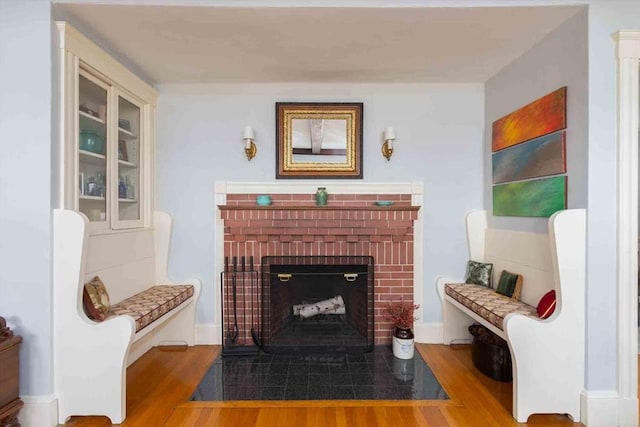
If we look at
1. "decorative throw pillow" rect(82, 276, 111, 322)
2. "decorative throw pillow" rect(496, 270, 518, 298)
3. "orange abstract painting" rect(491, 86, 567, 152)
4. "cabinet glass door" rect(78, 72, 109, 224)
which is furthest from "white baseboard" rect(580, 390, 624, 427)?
"cabinet glass door" rect(78, 72, 109, 224)

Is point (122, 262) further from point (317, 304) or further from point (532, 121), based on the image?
point (532, 121)

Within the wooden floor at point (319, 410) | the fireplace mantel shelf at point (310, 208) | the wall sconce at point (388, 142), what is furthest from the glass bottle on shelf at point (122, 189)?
the wall sconce at point (388, 142)

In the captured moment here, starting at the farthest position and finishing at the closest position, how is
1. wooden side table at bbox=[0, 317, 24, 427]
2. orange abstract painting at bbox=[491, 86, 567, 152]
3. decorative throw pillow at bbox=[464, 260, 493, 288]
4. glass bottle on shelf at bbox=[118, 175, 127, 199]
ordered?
decorative throw pillow at bbox=[464, 260, 493, 288], glass bottle on shelf at bbox=[118, 175, 127, 199], orange abstract painting at bbox=[491, 86, 567, 152], wooden side table at bbox=[0, 317, 24, 427]

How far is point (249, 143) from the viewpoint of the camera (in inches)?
119

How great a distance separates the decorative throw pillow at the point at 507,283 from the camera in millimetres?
2523

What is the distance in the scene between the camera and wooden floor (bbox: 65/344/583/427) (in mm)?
1987

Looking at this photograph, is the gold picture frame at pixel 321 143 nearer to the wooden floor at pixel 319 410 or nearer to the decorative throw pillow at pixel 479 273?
the decorative throw pillow at pixel 479 273

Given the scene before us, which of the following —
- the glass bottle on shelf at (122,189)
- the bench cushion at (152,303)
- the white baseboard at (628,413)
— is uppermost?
the glass bottle on shelf at (122,189)

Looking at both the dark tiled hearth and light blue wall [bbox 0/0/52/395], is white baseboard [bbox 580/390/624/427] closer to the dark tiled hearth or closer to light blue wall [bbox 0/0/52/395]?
the dark tiled hearth

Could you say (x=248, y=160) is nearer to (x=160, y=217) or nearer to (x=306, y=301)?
(x=160, y=217)

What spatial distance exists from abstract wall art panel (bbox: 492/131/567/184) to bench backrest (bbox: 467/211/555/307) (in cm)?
41

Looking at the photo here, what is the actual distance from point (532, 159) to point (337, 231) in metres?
1.50

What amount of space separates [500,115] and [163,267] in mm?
3054

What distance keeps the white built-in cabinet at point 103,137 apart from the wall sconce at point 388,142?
6.50 ft
